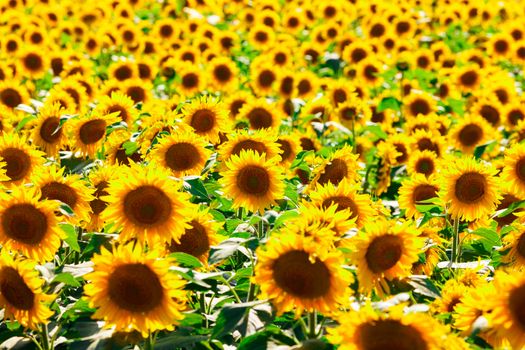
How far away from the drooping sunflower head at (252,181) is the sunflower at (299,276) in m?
1.12

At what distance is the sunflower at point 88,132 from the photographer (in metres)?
5.29

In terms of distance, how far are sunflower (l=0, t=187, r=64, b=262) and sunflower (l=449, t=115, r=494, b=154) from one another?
465 centimetres

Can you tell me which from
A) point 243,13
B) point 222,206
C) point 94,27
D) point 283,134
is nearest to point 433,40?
point 243,13

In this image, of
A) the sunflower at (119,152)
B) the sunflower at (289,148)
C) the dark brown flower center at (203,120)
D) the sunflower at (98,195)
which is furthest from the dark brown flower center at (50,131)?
the sunflower at (289,148)

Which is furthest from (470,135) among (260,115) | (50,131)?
(50,131)

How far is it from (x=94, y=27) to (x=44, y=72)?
345 centimetres

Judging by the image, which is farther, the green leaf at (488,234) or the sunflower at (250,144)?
the sunflower at (250,144)

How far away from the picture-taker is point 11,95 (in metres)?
7.88

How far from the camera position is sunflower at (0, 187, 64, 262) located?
3711 millimetres

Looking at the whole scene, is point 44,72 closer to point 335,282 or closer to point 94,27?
point 94,27

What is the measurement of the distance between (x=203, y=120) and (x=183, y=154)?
0.72m

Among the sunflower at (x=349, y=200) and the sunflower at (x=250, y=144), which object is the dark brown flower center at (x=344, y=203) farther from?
the sunflower at (x=250, y=144)

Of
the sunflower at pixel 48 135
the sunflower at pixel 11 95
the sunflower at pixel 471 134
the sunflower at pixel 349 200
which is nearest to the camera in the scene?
the sunflower at pixel 349 200

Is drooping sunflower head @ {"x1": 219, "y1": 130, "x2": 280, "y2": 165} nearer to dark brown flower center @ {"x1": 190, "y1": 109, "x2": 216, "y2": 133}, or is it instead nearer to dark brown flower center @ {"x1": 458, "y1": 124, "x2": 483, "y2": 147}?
dark brown flower center @ {"x1": 190, "y1": 109, "x2": 216, "y2": 133}
